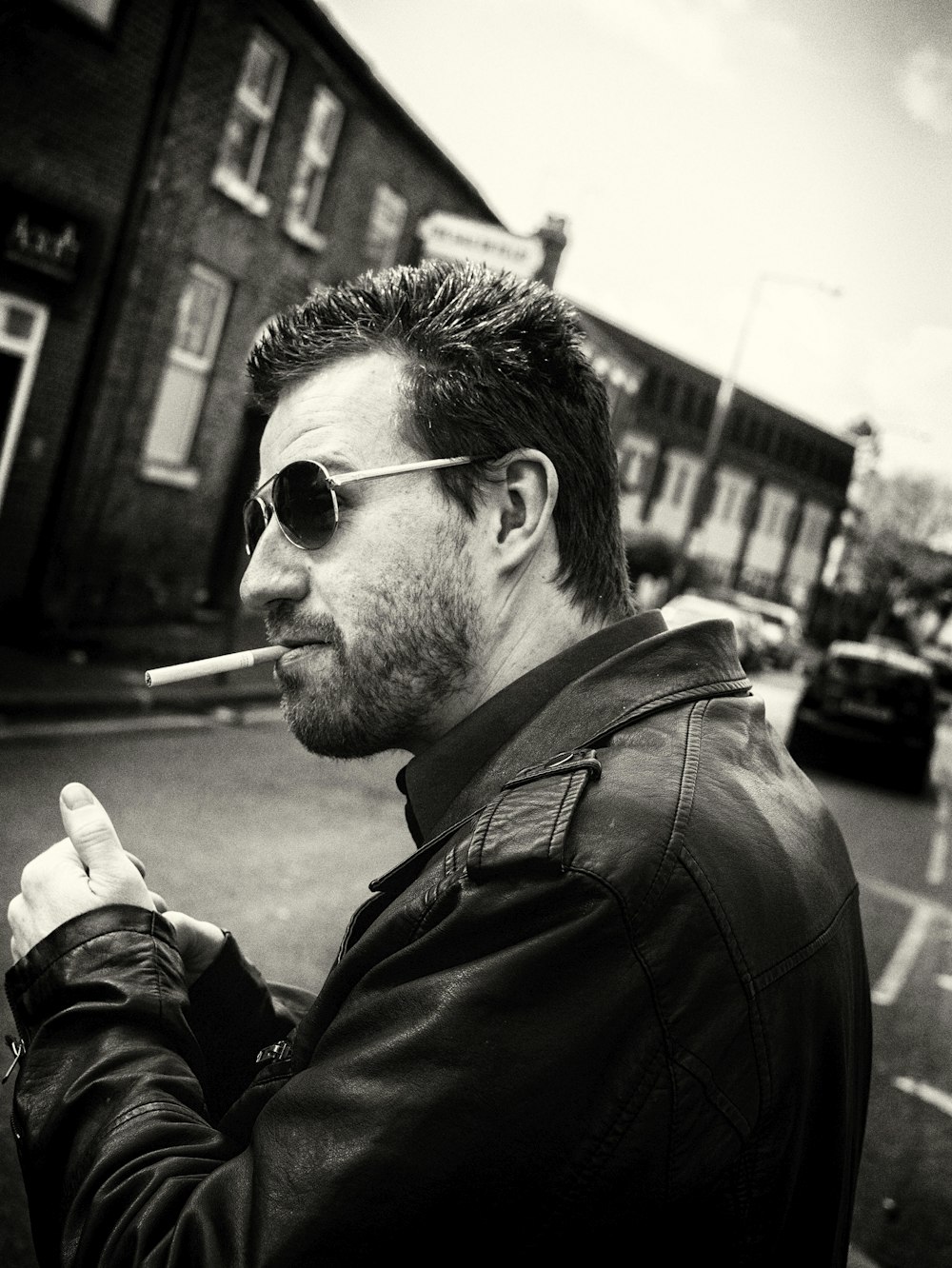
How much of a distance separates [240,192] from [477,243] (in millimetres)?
3667

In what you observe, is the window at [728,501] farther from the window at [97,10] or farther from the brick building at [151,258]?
the window at [97,10]

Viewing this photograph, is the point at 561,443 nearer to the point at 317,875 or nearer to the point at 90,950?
the point at 90,950

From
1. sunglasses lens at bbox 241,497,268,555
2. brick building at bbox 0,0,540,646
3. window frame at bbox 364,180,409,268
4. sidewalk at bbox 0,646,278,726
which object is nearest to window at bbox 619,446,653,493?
window frame at bbox 364,180,409,268

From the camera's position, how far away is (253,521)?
1867 millimetres

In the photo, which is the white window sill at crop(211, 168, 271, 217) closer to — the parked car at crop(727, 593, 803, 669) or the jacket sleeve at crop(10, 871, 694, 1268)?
the jacket sleeve at crop(10, 871, 694, 1268)

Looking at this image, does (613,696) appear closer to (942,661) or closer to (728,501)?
(728,501)

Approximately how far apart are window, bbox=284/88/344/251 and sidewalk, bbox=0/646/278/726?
20.6 feet

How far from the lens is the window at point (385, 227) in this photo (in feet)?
55.8

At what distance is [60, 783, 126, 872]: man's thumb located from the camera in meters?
1.46

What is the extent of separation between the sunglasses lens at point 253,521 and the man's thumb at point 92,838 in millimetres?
506

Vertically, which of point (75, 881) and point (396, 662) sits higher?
point (396, 662)

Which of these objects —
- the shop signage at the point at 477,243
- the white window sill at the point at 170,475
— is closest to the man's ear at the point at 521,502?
the white window sill at the point at 170,475

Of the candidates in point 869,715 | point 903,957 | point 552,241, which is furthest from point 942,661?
point 903,957

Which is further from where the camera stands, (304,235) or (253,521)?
(304,235)
